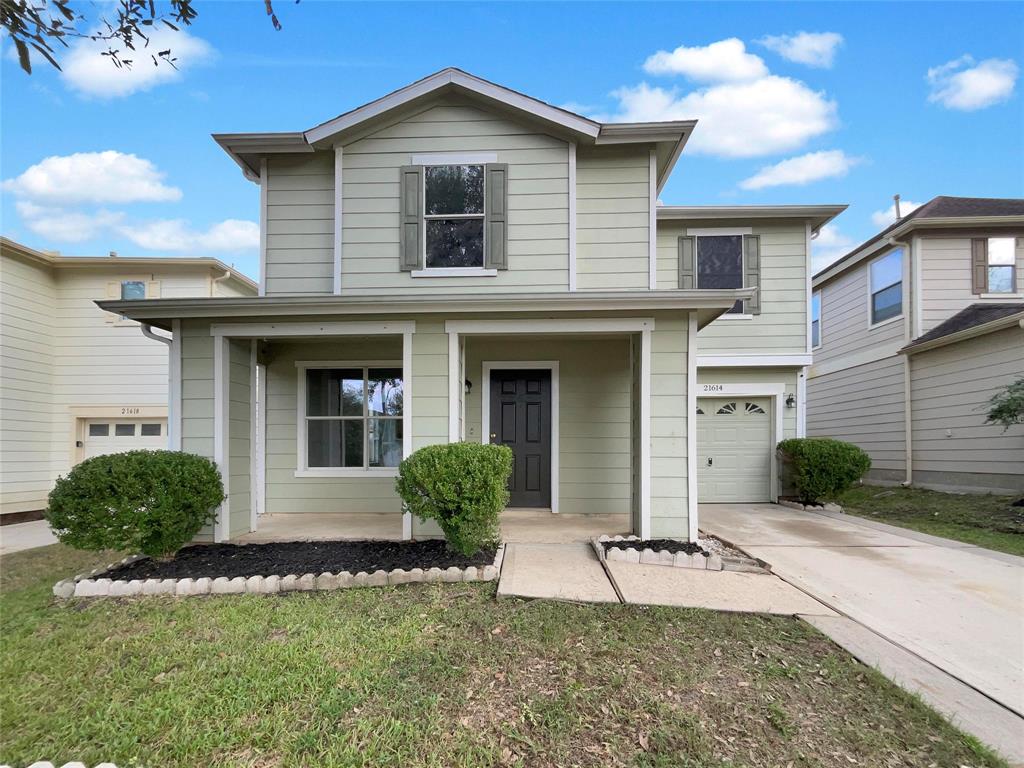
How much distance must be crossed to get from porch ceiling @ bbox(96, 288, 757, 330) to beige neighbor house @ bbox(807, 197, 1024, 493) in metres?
6.55

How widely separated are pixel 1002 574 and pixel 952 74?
10225mm

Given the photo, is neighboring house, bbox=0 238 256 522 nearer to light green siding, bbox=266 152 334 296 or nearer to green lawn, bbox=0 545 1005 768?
light green siding, bbox=266 152 334 296

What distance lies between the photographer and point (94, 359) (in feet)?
29.4

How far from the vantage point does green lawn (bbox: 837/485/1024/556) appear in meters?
5.76

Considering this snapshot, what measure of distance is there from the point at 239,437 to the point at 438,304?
293cm

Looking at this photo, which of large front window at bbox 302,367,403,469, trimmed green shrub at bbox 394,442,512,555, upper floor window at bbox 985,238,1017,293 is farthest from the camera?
upper floor window at bbox 985,238,1017,293

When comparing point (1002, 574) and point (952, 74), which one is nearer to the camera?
point (1002, 574)

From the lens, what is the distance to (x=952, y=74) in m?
9.30

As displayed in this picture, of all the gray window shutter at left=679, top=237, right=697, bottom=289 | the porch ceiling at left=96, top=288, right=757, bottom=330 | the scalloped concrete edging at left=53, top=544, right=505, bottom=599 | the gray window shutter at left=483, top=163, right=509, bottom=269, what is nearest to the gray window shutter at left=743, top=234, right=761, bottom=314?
the gray window shutter at left=679, top=237, right=697, bottom=289

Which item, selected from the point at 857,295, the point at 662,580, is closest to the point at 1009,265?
the point at 857,295

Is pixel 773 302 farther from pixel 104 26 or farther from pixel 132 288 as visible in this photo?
pixel 132 288

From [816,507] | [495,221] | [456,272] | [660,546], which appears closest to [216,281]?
[456,272]

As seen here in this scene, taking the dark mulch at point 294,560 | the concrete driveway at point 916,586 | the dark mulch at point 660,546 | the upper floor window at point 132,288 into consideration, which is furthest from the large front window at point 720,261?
the upper floor window at point 132,288

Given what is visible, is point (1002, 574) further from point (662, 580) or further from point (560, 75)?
point (560, 75)
